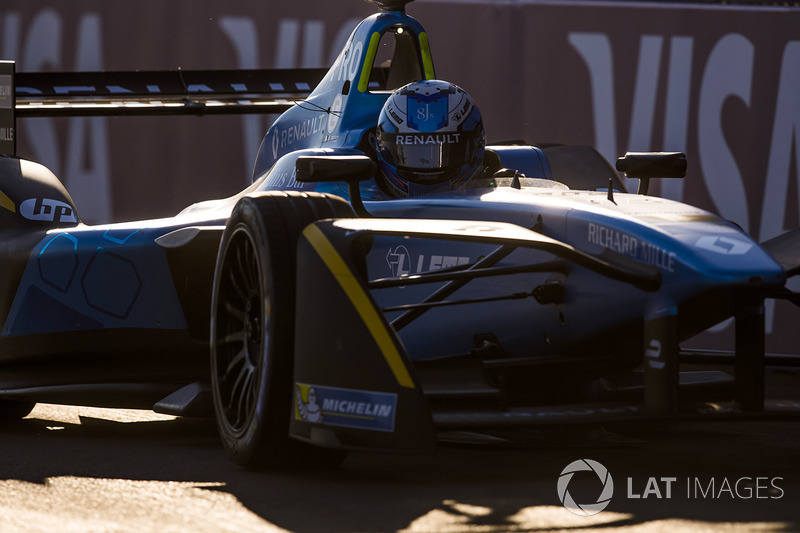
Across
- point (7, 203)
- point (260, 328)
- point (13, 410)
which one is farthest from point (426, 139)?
point (13, 410)

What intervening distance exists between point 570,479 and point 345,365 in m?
0.77

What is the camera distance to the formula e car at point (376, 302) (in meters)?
3.47

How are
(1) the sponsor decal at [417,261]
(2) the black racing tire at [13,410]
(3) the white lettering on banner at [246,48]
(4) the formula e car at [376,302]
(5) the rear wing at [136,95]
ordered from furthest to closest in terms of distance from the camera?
1. (3) the white lettering on banner at [246,48]
2. (5) the rear wing at [136,95]
3. (2) the black racing tire at [13,410]
4. (1) the sponsor decal at [417,261]
5. (4) the formula e car at [376,302]

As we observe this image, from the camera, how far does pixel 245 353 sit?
4.03m

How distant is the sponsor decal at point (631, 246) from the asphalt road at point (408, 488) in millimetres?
655

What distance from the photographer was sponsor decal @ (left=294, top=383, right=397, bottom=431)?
11.0 ft

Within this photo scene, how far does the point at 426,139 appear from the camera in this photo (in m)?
4.96

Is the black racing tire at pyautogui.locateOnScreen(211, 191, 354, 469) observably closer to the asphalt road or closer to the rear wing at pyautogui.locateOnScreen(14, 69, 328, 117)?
the asphalt road

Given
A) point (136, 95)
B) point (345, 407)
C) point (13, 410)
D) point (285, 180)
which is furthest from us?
point (136, 95)

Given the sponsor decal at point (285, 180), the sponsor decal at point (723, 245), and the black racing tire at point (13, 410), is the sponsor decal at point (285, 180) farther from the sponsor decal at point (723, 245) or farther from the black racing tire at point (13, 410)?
the sponsor decal at point (723, 245)

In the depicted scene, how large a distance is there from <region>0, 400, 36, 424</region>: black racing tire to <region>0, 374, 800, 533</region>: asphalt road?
833 mm

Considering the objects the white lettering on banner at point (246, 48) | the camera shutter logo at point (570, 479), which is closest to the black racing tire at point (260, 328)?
the camera shutter logo at point (570, 479)

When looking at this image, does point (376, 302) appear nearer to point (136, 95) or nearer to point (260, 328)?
point (260, 328)

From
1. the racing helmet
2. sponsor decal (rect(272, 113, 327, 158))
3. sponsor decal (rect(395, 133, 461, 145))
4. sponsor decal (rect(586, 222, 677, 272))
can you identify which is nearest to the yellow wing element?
sponsor decal (rect(272, 113, 327, 158))
